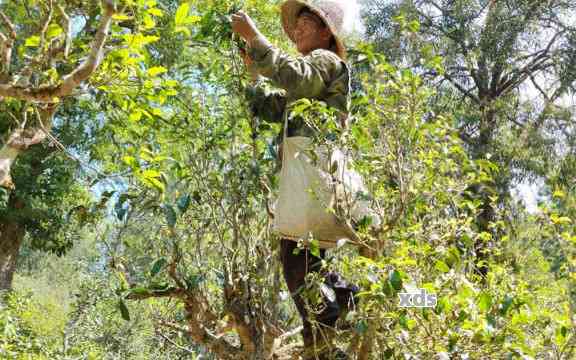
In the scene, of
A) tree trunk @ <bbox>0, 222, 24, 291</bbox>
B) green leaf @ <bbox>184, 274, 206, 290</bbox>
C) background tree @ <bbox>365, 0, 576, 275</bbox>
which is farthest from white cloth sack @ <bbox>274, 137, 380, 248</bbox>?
tree trunk @ <bbox>0, 222, 24, 291</bbox>

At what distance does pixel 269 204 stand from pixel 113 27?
1007mm

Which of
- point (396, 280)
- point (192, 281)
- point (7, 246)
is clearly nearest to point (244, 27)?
point (192, 281)

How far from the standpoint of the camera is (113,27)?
252cm

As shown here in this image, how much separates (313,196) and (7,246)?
10211 millimetres

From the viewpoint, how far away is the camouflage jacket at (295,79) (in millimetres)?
2211

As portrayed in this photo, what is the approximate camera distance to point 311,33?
263 cm

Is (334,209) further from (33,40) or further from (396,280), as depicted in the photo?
(33,40)

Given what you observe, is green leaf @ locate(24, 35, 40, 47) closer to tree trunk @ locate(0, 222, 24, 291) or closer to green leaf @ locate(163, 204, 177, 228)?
green leaf @ locate(163, 204, 177, 228)

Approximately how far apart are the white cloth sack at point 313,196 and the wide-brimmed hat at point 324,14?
0.61 m

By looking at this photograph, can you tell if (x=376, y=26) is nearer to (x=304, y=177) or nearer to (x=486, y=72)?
(x=486, y=72)

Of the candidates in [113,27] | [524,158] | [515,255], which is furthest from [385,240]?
[524,158]

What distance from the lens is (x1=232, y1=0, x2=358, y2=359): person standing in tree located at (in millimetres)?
2215

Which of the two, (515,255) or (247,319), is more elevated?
(515,255)

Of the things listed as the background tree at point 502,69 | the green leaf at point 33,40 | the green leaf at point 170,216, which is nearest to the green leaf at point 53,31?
the green leaf at point 33,40
